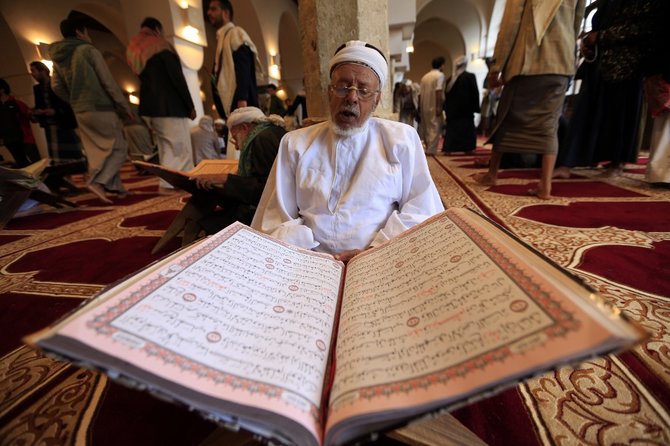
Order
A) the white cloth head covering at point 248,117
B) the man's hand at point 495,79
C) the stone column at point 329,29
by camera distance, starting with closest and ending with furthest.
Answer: the stone column at point 329,29 < the white cloth head covering at point 248,117 < the man's hand at point 495,79

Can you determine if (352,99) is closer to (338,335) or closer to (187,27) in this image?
(338,335)

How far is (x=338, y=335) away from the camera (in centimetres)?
52

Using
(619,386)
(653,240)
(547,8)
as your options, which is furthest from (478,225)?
(547,8)

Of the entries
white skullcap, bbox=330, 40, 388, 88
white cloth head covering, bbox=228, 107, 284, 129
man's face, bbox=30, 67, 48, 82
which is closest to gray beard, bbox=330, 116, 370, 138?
white skullcap, bbox=330, 40, 388, 88

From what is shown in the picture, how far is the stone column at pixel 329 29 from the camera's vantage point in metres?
1.80

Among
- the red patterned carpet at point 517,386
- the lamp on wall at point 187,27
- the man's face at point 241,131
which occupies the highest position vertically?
the lamp on wall at point 187,27

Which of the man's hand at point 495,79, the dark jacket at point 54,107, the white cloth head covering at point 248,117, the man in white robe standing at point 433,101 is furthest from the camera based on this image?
the man in white robe standing at point 433,101

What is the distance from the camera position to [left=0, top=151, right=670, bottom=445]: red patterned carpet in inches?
24.3

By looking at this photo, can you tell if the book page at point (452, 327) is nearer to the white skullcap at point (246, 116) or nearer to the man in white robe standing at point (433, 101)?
the white skullcap at point (246, 116)

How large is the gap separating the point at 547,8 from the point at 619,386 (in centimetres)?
243

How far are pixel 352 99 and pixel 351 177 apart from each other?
0.97ft

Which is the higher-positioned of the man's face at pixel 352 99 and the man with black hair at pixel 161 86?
the man with black hair at pixel 161 86

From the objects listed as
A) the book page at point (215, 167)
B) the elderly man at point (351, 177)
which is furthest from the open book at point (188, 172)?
the elderly man at point (351, 177)

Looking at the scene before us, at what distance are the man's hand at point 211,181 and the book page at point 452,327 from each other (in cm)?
128
